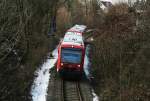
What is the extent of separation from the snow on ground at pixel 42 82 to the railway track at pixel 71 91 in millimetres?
1150

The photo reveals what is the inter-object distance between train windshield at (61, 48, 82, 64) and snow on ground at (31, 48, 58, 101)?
2159 mm

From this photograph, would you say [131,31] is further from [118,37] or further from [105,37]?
[105,37]

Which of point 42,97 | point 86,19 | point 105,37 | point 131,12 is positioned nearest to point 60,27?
point 86,19

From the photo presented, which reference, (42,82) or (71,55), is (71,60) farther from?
(42,82)

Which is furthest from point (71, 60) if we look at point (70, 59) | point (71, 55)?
point (71, 55)

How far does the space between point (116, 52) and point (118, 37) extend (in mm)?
1445

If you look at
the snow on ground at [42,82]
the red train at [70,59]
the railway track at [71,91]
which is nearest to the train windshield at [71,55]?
the red train at [70,59]

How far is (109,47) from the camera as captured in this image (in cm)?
2742

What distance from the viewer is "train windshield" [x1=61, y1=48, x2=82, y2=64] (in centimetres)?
2692

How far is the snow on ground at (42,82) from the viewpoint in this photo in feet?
76.9

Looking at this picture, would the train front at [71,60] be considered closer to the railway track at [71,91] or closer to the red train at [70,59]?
the red train at [70,59]

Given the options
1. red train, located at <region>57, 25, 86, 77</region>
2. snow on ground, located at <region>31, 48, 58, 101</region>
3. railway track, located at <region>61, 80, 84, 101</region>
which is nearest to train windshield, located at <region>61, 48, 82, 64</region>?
red train, located at <region>57, 25, 86, 77</region>

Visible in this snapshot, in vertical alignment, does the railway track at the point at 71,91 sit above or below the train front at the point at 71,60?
below

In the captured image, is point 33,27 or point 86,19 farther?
point 86,19
